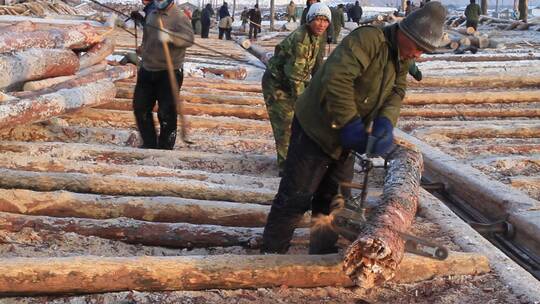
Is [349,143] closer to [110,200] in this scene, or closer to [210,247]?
[210,247]

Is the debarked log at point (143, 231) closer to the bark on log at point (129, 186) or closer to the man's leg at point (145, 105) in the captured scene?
the bark on log at point (129, 186)

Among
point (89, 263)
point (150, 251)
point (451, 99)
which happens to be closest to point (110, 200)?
point (150, 251)

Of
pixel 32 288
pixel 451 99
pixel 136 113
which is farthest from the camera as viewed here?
pixel 451 99

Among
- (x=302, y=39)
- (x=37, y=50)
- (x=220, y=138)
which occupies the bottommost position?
(x=220, y=138)

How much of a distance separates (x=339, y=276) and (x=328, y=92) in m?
1.09

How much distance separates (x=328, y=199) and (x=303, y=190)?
433 millimetres

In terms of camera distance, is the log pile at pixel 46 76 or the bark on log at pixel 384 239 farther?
the log pile at pixel 46 76

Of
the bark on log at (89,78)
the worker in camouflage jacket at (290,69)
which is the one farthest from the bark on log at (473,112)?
the bark on log at (89,78)

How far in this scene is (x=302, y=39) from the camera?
18.4ft

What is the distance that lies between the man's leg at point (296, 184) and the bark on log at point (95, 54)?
19.4ft

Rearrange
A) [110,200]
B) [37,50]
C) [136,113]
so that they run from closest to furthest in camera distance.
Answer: [110,200] < [136,113] < [37,50]

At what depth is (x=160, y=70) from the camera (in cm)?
657

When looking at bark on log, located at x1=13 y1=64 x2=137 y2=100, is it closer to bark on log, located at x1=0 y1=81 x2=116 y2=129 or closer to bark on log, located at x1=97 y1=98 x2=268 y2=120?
bark on log, located at x1=0 y1=81 x2=116 y2=129

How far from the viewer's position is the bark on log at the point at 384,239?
11.0 feet
